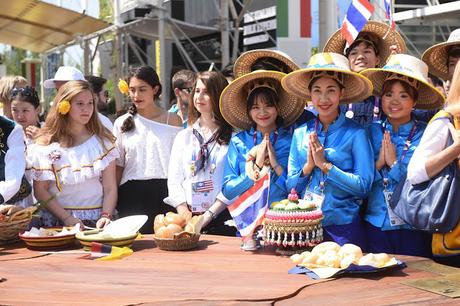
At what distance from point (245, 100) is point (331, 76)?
0.57m

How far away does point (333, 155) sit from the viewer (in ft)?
9.43

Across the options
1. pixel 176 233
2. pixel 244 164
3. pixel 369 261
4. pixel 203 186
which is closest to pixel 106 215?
pixel 203 186

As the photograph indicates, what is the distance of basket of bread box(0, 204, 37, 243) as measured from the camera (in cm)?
296

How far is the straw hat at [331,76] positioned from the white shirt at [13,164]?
4.53 ft

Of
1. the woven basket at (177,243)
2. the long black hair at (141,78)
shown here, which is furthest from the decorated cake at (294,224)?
the long black hair at (141,78)

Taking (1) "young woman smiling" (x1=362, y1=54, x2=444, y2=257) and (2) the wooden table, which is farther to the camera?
(1) "young woman smiling" (x1=362, y1=54, x2=444, y2=257)

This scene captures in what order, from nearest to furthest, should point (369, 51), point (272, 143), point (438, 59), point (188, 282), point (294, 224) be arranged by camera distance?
point (188, 282) < point (294, 224) < point (272, 143) < point (369, 51) < point (438, 59)

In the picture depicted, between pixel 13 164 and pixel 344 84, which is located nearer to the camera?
pixel 344 84

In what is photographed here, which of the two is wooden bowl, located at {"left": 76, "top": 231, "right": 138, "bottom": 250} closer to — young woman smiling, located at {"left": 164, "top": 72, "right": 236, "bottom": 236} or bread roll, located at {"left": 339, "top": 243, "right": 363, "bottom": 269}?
young woman smiling, located at {"left": 164, "top": 72, "right": 236, "bottom": 236}

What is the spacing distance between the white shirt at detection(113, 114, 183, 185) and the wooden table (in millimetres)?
1222

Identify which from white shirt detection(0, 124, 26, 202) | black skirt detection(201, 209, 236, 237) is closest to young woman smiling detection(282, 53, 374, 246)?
black skirt detection(201, 209, 236, 237)

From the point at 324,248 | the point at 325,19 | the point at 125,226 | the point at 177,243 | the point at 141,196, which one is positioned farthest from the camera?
the point at 325,19

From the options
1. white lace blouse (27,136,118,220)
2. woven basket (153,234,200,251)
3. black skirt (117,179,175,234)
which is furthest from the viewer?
black skirt (117,179,175,234)

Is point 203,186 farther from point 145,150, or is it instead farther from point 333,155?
point 333,155
